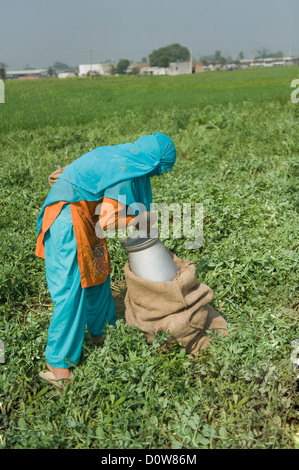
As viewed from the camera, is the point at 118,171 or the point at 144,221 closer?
the point at 118,171

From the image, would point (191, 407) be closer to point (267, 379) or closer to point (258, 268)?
point (267, 379)

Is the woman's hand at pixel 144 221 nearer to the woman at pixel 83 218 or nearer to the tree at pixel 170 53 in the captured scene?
the woman at pixel 83 218

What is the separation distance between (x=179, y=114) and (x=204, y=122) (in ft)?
3.36

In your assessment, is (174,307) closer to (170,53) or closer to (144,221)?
(144,221)

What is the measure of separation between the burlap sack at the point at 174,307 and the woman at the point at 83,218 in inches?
10.9

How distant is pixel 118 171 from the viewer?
2.31 m

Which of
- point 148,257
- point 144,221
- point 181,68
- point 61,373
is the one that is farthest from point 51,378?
point 181,68

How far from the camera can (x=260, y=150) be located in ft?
25.5

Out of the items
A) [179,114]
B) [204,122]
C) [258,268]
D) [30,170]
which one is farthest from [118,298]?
[179,114]

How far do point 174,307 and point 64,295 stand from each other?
64cm

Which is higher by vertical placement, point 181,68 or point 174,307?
point 181,68

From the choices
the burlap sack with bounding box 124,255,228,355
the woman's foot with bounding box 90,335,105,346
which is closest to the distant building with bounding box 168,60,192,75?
the woman's foot with bounding box 90,335,105,346

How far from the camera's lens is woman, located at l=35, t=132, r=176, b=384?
2328mm

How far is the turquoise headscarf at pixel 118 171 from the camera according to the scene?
231 cm
